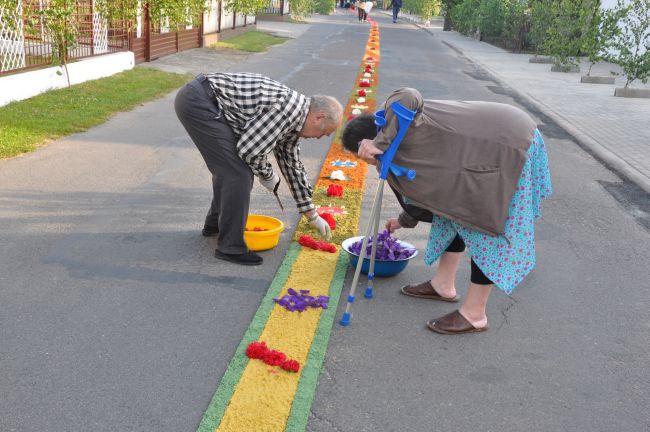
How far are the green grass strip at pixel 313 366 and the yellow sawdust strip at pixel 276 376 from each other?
3cm

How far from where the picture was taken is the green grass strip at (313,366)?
309cm

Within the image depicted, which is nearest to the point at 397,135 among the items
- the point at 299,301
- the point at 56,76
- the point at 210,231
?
the point at 299,301

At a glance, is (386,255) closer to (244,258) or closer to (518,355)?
(244,258)

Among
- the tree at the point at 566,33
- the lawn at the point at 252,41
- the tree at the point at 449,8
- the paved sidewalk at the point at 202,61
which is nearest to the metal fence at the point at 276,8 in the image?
the tree at the point at 449,8

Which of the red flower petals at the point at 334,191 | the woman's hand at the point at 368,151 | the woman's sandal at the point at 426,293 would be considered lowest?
the red flower petals at the point at 334,191

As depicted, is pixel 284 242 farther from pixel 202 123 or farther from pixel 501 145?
pixel 501 145

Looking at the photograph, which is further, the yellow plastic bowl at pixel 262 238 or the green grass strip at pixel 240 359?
the yellow plastic bowl at pixel 262 238

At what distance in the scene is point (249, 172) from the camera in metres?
4.67

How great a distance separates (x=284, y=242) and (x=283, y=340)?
1.66 m

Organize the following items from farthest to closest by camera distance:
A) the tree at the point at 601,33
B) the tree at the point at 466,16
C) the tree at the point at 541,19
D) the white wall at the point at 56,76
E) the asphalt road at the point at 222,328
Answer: the tree at the point at 466,16 → the tree at the point at 541,19 → the tree at the point at 601,33 → the white wall at the point at 56,76 → the asphalt road at the point at 222,328

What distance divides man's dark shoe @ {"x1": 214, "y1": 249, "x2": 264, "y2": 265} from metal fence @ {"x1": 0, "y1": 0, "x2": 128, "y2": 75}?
7203mm

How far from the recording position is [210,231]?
5.32 m

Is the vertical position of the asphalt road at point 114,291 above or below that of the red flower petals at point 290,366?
below

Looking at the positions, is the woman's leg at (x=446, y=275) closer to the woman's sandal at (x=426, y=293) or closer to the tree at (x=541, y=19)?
the woman's sandal at (x=426, y=293)
